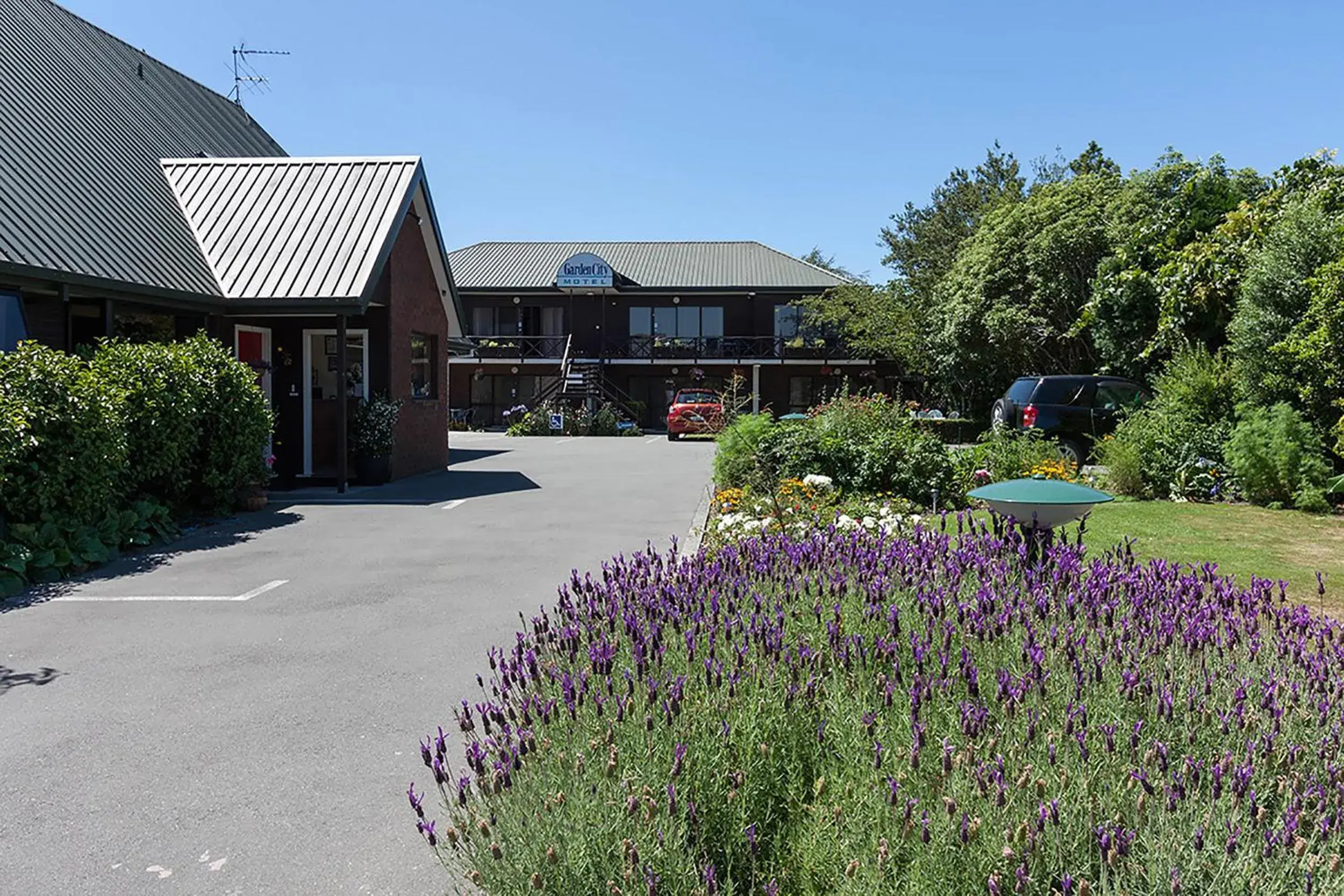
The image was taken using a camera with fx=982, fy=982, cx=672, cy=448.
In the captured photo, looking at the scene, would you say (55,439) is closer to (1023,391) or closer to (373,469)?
(373,469)

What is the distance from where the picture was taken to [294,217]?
55.5 ft

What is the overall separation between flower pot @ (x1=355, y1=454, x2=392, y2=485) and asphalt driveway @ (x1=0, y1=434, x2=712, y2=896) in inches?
168

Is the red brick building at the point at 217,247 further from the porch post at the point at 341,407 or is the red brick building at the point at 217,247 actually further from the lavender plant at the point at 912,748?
the lavender plant at the point at 912,748

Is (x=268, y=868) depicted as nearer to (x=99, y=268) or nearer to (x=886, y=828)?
(x=886, y=828)

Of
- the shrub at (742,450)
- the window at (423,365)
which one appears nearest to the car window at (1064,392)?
the shrub at (742,450)

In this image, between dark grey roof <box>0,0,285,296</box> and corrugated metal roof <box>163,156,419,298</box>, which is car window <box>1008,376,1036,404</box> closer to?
corrugated metal roof <box>163,156,419,298</box>

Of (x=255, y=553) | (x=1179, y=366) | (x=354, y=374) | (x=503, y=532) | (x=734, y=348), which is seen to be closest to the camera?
(x=255, y=553)

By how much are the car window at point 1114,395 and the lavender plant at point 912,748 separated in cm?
1354

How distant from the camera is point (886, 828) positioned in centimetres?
253

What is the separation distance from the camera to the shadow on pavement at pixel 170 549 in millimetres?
8164

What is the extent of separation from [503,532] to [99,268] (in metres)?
6.48

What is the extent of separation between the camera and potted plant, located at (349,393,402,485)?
53.7 feet

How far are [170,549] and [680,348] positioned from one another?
2957cm

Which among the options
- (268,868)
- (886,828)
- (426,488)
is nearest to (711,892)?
(886,828)
